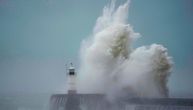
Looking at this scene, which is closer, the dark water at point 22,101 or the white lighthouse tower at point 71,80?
the white lighthouse tower at point 71,80

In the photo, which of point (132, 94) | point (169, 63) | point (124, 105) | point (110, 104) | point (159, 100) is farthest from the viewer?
point (169, 63)

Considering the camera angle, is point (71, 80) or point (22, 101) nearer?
point (71, 80)

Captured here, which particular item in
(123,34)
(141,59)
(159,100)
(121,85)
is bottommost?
(159,100)

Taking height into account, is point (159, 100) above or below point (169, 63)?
below

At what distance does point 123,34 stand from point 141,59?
1726 millimetres

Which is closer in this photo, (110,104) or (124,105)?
(124,105)

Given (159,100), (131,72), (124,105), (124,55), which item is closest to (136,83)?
(131,72)

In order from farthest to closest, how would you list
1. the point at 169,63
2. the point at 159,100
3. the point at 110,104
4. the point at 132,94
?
the point at 169,63 → the point at 132,94 → the point at 110,104 → the point at 159,100

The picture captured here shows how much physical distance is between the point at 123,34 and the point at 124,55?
114 cm

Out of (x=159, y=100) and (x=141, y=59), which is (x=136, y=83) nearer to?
(x=141, y=59)

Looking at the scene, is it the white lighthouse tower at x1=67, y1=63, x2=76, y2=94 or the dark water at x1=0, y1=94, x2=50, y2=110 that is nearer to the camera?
the white lighthouse tower at x1=67, y1=63, x2=76, y2=94

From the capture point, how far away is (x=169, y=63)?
2214cm

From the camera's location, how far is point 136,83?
70.2 ft

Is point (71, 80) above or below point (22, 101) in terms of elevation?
below
